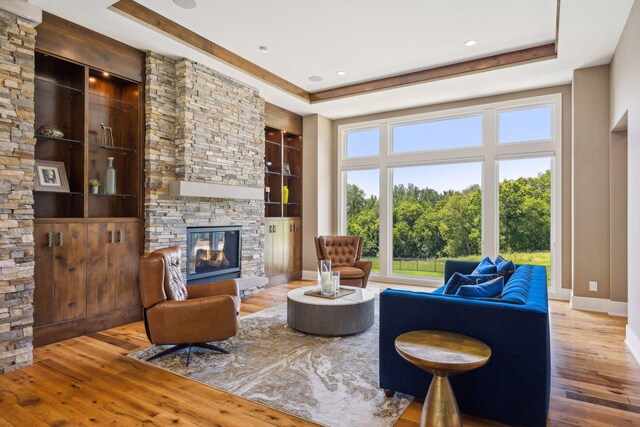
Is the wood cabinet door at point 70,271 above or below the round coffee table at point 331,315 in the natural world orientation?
above

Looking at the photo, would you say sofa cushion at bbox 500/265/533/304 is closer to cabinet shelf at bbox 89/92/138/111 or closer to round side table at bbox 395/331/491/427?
round side table at bbox 395/331/491/427

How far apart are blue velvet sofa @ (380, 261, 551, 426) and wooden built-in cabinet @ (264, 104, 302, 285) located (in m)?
4.38

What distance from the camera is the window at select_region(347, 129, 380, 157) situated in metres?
7.36

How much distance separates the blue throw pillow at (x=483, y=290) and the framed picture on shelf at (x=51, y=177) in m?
3.96

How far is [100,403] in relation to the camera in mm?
2561

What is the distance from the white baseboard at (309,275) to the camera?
291 inches

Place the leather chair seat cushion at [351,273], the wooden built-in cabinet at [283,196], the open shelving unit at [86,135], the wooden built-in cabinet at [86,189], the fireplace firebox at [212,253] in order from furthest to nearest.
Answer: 1. the wooden built-in cabinet at [283,196]
2. the leather chair seat cushion at [351,273]
3. the fireplace firebox at [212,253]
4. the open shelving unit at [86,135]
5. the wooden built-in cabinet at [86,189]

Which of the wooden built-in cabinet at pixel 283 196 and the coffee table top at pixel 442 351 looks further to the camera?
the wooden built-in cabinet at pixel 283 196

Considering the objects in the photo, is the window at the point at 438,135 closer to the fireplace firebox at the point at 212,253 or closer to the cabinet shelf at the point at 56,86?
the fireplace firebox at the point at 212,253

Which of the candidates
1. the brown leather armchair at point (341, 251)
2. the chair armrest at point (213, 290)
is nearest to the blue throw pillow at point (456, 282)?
the chair armrest at point (213, 290)

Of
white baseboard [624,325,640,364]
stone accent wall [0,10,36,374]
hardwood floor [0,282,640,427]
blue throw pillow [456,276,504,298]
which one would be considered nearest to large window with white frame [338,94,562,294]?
white baseboard [624,325,640,364]

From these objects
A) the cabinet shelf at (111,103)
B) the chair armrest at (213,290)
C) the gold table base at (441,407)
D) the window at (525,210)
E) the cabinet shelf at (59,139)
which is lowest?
the gold table base at (441,407)

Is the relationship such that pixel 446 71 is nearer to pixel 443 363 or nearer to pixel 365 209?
pixel 365 209

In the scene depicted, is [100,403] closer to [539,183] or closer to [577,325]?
[577,325]
